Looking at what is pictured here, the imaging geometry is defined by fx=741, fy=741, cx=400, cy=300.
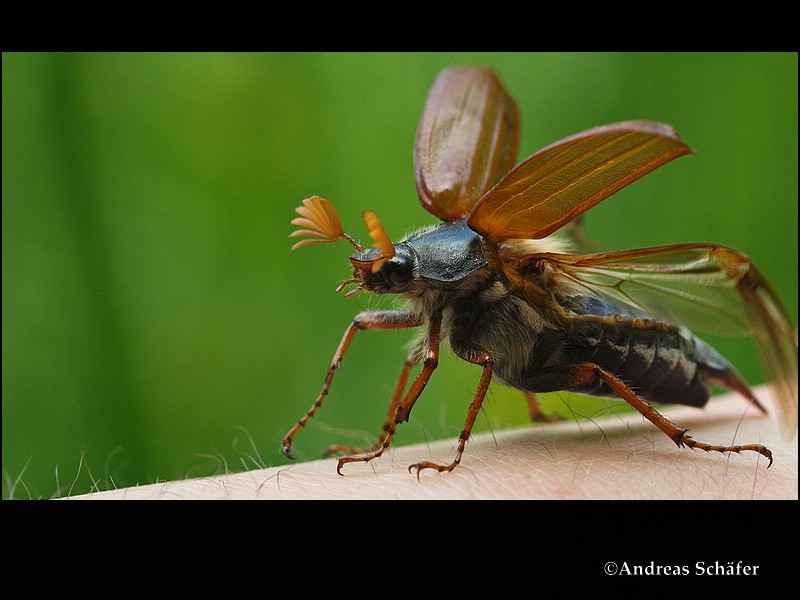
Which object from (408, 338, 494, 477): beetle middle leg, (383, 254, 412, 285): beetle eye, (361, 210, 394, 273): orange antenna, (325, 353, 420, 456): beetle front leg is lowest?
(325, 353, 420, 456): beetle front leg

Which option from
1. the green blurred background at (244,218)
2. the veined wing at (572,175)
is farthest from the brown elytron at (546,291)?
the green blurred background at (244,218)

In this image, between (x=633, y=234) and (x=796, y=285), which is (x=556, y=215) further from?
(x=796, y=285)

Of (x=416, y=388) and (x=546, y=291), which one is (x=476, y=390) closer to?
(x=416, y=388)

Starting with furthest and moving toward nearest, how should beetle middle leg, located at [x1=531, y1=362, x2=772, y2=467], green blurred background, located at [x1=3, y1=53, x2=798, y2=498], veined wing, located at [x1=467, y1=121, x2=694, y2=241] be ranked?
1. green blurred background, located at [x1=3, y1=53, x2=798, y2=498]
2. beetle middle leg, located at [x1=531, y1=362, x2=772, y2=467]
3. veined wing, located at [x1=467, y1=121, x2=694, y2=241]

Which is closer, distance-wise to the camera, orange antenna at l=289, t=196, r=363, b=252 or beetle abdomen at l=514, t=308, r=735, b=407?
orange antenna at l=289, t=196, r=363, b=252

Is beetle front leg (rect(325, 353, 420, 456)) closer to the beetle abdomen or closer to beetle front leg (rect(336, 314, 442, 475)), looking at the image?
beetle front leg (rect(336, 314, 442, 475))

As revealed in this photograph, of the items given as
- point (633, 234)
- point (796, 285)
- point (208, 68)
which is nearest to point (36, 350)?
point (208, 68)

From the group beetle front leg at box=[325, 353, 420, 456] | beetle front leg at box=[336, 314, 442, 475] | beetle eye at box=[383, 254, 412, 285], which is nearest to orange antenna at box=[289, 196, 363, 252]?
beetle eye at box=[383, 254, 412, 285]

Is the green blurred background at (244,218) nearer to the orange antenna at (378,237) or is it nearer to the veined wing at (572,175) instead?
the orange antenna at (378,237)
